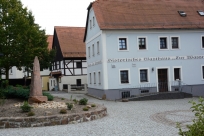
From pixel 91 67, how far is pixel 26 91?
1264cm

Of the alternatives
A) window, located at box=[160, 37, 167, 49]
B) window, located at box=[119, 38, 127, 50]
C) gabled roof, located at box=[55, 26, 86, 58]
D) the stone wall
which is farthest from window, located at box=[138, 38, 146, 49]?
gabled roof, located at box=[55, 26, 86, 58]

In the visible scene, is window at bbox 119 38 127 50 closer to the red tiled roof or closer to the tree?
the red tiled roof

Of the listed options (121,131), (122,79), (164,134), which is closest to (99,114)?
(121,131)

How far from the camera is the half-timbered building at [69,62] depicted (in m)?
37.3

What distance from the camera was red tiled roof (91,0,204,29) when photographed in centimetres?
2434

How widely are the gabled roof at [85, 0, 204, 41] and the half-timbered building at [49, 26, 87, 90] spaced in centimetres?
1105

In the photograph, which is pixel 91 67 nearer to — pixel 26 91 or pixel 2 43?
pixel 2 43

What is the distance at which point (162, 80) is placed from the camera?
24938mm

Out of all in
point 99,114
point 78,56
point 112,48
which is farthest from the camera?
point 78,56

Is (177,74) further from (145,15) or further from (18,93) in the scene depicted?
(18,93)

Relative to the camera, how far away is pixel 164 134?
30.2 feet

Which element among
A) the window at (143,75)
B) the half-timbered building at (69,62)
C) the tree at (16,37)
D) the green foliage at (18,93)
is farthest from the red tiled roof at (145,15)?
the half-timbered building at (69,62)

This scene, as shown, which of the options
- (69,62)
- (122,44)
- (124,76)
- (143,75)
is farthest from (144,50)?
(69,62)

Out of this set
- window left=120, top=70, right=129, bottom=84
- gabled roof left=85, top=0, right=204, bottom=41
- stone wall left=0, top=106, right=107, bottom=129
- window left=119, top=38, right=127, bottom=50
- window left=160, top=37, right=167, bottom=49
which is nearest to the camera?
stone wall left=0, top=106, right=107, bottom=129
